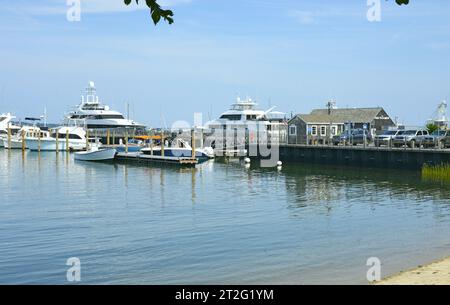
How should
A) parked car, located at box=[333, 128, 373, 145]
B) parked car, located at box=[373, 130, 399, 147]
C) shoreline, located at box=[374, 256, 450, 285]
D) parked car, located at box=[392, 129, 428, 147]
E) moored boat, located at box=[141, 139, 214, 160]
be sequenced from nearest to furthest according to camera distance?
shoreline, located at box=[374, 256, 450, 285], parked car, located at box=[392, 129, 428, 147], parked car, located at box=[373, 130, 399, 147], moored boat, located at box=[141, 139, 214, 160], parked car, located at box=[333, 128, 373, 145]

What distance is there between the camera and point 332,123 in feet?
228

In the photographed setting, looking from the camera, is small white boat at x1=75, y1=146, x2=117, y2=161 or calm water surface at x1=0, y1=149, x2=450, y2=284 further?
small white boat at x1=75, y1=146, x2=117, y2=161

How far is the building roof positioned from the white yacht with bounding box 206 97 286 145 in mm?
4739

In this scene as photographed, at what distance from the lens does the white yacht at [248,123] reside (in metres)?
72.1

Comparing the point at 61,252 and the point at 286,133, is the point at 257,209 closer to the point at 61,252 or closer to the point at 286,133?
the point at 61,252

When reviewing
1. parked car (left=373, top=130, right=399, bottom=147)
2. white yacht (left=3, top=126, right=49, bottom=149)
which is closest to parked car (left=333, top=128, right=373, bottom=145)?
parked car (left=373, top=130, right=399, bottom=147)

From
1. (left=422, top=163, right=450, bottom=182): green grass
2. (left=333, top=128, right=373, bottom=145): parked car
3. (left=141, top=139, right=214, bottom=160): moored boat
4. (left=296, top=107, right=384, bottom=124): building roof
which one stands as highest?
(left=296, top=107, right=384, bottom=124): building roof

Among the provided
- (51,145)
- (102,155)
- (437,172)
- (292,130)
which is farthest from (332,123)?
(51,145)

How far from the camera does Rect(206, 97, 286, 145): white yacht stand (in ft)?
237

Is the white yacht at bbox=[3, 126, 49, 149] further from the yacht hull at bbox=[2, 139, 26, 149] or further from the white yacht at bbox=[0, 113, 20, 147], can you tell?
the white yacht at bbox=[0, 113, 20, 147]

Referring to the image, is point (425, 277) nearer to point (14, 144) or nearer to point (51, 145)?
point (51, 145)

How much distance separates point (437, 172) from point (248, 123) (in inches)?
1314
